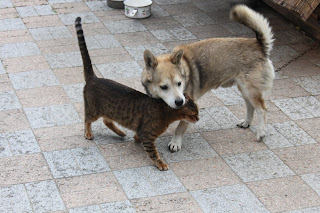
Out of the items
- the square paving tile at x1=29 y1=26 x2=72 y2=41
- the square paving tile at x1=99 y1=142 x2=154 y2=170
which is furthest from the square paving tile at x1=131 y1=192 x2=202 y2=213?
the square paving tile at x1=29 y1=26 x2=72 y2=41

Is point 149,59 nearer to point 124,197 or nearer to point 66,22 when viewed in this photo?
point 124,197

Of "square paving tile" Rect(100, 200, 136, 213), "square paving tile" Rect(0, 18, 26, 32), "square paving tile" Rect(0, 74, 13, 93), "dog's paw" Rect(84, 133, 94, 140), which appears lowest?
"square paving tile" Rect(0, 18, 26, 32)

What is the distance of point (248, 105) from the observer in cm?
566

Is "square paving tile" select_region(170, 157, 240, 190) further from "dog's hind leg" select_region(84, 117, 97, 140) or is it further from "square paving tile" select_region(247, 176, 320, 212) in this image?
"dog's hind leg" select_region(84, 117, 97, 140)

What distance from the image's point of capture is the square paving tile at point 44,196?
434 centimetres

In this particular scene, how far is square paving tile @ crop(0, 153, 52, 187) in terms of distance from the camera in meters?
4.69

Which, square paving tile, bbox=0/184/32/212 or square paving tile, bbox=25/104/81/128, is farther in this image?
square paving tile, bbox=25/104/81/128

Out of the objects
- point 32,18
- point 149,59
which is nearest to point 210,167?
point 149,59

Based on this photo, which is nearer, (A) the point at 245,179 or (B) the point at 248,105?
(A) the point at 245,179

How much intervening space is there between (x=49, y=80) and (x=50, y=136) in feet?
4.53

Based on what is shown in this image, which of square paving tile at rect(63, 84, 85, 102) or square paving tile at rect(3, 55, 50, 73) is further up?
square paving tile at rect(63, 84, 85, 102)

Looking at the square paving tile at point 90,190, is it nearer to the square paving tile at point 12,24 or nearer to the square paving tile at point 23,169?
the square paving tile at point 23,169

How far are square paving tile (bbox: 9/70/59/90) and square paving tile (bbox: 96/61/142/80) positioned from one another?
665mm

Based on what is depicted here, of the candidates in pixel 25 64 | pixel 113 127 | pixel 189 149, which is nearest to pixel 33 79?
pixel 25 64
